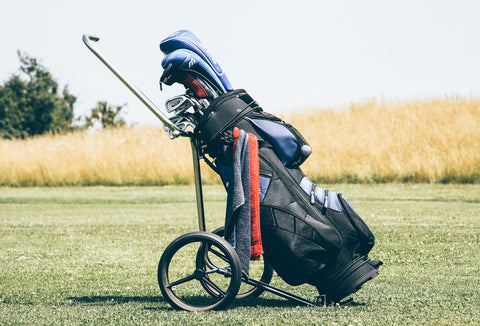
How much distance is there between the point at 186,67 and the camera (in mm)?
4953

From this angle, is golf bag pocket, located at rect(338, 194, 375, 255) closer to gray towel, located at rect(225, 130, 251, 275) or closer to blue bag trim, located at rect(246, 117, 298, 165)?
blue bag trim, located at rect(246, 117, 298, 165)

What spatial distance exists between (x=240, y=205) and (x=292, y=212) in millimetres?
389

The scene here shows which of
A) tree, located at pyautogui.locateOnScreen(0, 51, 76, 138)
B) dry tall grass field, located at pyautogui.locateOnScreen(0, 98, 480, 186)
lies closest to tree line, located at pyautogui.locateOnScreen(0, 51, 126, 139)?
tree, located at pyautogui.locateOnScreen(0, 51, 76, 138)

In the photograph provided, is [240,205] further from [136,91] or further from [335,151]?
[335,151]

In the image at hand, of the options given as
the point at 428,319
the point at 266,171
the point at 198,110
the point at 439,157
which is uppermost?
the point at 198,110

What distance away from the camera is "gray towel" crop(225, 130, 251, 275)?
463cm

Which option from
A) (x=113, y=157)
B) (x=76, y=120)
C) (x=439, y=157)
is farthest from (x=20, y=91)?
(x=439, y=157)

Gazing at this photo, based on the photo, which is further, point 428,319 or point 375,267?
point 375,267

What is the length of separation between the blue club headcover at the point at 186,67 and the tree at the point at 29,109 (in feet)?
145

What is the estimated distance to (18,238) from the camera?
9781 millimetres

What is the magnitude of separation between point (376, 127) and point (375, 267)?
2142cm

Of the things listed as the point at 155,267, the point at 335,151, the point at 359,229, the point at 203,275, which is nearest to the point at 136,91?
the point at 203,275

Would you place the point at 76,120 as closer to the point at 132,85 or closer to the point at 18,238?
the point at 18,238

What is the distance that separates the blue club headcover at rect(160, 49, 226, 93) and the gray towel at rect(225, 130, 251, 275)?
22.6 inches
